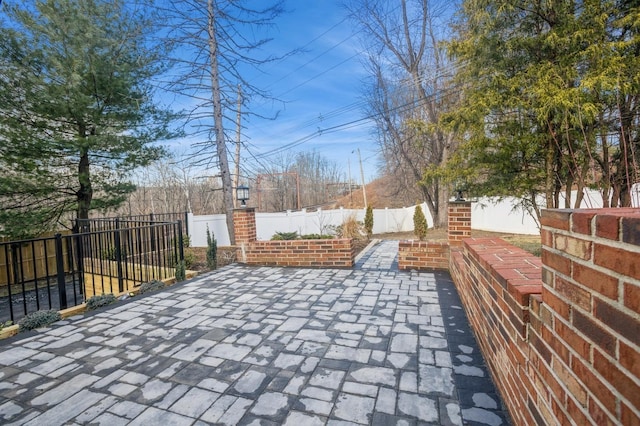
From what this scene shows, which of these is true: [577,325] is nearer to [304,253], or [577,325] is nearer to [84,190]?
[304,253]

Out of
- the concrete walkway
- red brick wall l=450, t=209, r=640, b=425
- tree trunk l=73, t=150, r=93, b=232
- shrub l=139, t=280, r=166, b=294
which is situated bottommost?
the concrete walkway

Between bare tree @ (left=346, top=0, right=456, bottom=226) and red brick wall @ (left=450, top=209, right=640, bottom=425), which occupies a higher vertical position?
bare tree @ (left=346, top=0, right=456, bottom=226)

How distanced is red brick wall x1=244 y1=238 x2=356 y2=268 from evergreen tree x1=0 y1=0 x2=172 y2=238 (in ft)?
13.3

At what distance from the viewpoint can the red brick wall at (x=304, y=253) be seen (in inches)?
202

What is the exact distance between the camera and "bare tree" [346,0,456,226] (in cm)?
1130

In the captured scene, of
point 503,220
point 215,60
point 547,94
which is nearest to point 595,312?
point 547,94

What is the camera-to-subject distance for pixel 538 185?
558 cm

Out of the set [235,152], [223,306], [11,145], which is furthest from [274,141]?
[223,306]

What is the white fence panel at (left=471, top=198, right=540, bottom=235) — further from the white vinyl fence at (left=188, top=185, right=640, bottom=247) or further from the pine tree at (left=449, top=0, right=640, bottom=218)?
the pine tree at (left=449, top=0, right=640, bottom=218)

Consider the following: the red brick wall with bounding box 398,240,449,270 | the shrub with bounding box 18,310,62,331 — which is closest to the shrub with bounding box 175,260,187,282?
the shrub with bounding box 18,310,62,331

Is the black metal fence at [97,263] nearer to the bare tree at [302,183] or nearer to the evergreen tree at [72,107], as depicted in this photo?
the evergreen tree at [72,107]

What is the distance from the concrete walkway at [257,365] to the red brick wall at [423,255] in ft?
3.83

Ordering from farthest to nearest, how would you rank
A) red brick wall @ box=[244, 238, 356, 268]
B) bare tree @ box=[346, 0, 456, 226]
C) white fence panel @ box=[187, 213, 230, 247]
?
1. bare tree @ box=[346, 0, 456, 226]
2. white fence panel @ box=[187, 213, 230, 247]
3. red brick wall @ box=[244, 238, 356, 268]

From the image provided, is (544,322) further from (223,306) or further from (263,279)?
(263,279)
